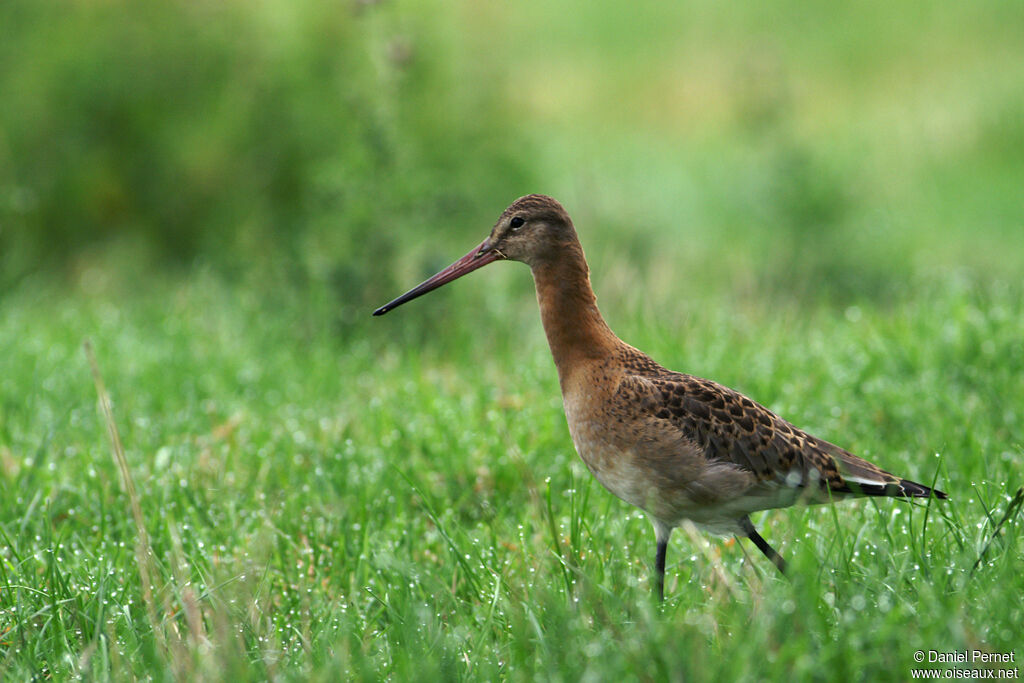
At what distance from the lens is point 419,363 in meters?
7.48

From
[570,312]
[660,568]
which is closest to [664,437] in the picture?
[660,568]

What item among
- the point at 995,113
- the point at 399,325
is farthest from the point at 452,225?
the point at 995,113

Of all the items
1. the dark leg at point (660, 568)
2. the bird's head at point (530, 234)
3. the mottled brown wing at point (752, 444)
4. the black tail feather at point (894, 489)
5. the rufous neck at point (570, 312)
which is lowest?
the dark leg at point (660, 568)

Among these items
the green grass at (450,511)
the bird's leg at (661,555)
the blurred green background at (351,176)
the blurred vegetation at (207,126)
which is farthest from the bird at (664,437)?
the blurred vegetation at (207,126)

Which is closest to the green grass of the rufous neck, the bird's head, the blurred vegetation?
the rufous neck

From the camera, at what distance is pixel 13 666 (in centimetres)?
364

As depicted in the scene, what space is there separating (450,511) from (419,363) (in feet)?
9.98

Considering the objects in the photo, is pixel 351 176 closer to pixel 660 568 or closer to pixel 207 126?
pixel 207 126

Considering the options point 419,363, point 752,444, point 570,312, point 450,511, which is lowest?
point 419,363

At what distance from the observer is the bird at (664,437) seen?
402 cm

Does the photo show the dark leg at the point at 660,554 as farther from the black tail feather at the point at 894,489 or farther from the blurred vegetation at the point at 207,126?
the blurred vegetation at the point at 207,126

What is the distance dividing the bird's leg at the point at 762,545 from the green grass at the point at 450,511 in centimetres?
5

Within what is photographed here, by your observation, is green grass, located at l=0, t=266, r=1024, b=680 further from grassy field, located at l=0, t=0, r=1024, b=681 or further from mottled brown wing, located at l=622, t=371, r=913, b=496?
mottled brown wing, located at l=622, t=371, r=913, b=496

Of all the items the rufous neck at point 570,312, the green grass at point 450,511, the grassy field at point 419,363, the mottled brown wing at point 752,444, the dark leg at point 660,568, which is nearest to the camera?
the green grass at point 450,511
